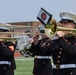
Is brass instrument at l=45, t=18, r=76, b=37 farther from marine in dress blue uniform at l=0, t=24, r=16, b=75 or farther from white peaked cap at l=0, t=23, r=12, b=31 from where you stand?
white peaked cap at l=0, t=23, r=12, b=31

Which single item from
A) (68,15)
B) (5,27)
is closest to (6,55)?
(5,27)

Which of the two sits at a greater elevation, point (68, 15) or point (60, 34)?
point (68, 15)

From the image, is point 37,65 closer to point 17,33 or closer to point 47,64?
point 47,64

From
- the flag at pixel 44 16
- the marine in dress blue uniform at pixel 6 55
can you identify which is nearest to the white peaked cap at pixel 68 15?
the flag at pixel 44 16

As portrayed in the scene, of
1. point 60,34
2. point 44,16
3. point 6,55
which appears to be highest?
point 44,16

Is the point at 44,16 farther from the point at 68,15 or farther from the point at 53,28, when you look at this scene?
the point at 53,28

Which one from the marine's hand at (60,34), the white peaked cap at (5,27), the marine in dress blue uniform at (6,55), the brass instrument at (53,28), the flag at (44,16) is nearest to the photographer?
the brass instrument at (53,28)

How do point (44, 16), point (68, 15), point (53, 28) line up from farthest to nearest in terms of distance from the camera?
1. point (44, 16)
2. point (68, 15)
3. point (53, 28)

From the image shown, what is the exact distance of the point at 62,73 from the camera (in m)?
6.66

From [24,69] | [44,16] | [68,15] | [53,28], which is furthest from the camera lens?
[24,69]

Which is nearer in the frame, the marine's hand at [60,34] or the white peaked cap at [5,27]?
the marine's hand at [60,34]

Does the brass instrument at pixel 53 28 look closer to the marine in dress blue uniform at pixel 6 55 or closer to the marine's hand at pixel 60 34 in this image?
the marine's hand at pixel 60 34

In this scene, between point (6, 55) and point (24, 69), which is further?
point (24, 69)

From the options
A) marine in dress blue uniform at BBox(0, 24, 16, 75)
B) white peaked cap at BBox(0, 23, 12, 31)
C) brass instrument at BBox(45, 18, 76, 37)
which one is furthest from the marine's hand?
white peaked cap at BBox(0, 23, 12, 31)
